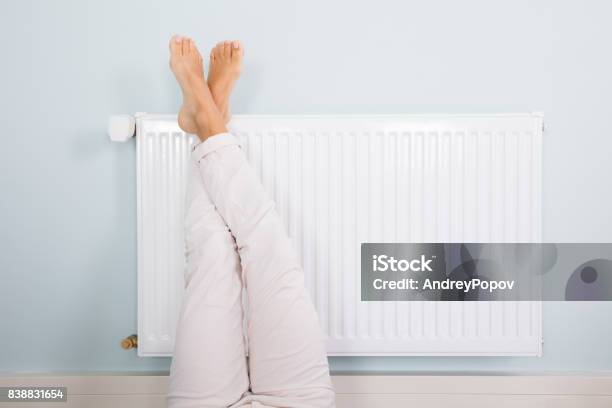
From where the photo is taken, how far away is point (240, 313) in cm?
86

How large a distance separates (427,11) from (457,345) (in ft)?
2.49

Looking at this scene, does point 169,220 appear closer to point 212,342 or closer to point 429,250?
point 212,342

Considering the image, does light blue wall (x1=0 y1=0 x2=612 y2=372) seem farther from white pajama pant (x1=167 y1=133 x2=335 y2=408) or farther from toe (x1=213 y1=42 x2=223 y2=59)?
white pajama pant (x1=167 y1=133 x2=335 y2=408)

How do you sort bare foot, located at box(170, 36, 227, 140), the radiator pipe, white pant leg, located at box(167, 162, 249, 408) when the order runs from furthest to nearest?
1. the radiator pipe
2. bare foot, located at box(170, 36, 227, 140)
3. white pant leg, located at box(167, 162, 249, 408)

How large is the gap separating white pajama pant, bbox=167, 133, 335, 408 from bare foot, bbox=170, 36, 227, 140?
57 mm

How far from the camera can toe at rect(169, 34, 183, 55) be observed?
991mm

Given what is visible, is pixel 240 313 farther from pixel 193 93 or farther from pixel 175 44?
pixel 175 44

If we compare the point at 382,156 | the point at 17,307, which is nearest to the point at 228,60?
the point at 382,156

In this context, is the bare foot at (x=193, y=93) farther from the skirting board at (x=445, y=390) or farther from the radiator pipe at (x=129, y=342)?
the skirting board at (x=445, y=390)

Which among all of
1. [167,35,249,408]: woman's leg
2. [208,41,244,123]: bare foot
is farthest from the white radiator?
[167,35,249,408]: woman's leg

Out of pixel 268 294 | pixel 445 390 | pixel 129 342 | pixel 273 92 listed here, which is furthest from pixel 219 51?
pixel 445 390

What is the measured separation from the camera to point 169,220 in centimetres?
103

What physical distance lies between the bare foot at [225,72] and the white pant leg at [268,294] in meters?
0.12

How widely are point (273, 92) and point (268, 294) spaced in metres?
0.49
